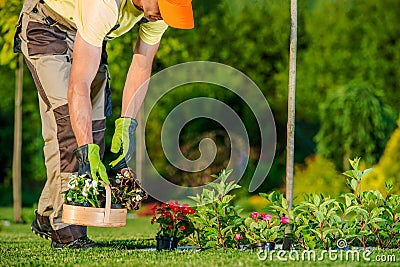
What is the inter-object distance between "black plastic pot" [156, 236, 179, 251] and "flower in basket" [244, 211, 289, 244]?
17.6 inches

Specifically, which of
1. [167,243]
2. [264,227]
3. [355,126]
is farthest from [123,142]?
[355,126]

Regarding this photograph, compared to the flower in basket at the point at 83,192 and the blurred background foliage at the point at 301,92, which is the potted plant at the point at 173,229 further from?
the blurred background foliage at the point at 301,92

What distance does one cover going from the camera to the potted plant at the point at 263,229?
429 centimetres

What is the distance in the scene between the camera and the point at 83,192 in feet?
12.8

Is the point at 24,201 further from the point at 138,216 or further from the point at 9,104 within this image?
the point at 138,216

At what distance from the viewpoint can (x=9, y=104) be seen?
12.4 meters

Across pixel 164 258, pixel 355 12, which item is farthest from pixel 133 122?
pixel 355 12

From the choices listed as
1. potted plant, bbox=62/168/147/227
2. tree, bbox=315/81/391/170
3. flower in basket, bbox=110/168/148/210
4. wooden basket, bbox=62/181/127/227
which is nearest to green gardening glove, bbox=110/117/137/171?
flower in basket, bbox=110/168/148/210

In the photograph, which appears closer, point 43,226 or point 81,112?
point 81,112

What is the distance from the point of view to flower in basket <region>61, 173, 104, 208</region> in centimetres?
392

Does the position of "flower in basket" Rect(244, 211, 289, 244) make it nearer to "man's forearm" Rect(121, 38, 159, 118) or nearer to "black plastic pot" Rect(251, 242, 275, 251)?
"black plastic pot" Rect(251, 242, 275, 251)

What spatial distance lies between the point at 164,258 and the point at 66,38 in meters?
1.67

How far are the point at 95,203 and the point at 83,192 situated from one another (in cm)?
10

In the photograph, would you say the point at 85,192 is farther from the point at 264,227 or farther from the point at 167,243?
the point at 264,227
